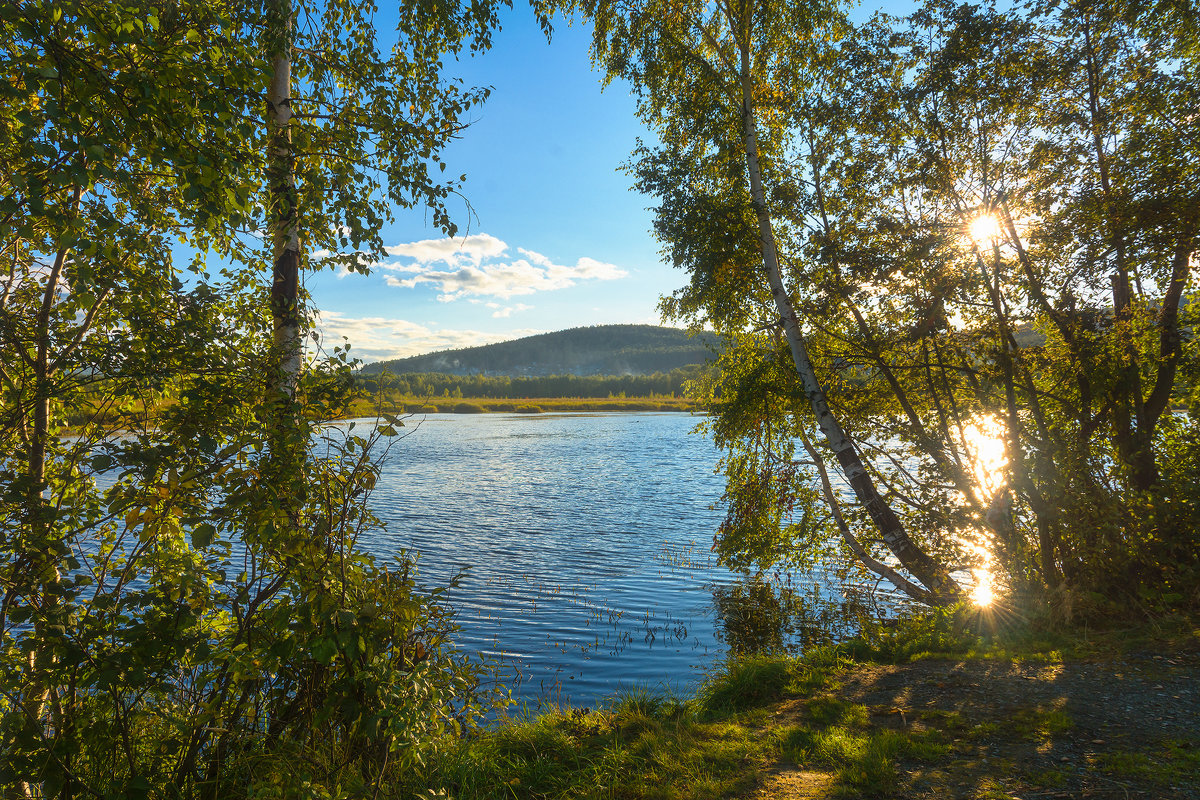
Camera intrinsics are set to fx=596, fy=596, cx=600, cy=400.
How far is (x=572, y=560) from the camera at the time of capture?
17062mm

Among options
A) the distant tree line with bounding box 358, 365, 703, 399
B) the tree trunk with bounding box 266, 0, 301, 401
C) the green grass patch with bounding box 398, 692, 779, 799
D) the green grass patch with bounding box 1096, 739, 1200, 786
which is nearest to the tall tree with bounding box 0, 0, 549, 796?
the tree trunk with bounding box 266, 0, 301, 401

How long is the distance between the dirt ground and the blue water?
12.2ft

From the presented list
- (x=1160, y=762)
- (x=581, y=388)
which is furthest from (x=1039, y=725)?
(x=581, y=388)

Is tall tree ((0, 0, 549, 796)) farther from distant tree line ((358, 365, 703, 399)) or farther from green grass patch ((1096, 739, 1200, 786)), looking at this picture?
distant tree line ((358, 365, 703, 399))

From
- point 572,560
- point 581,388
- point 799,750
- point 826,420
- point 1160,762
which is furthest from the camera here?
point 581,388

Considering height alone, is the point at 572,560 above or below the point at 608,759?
below

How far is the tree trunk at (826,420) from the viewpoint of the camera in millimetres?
9914

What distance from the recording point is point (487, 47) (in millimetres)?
6031

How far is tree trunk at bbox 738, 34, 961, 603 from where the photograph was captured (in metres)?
9.91

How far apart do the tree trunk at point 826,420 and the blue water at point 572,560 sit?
379cm

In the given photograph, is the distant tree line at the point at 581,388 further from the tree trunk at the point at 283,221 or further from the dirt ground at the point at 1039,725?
the tree trunk at the point at 283,221

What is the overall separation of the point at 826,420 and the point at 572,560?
9452 mm

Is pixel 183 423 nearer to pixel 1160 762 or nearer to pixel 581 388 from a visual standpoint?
pixel 1160 762

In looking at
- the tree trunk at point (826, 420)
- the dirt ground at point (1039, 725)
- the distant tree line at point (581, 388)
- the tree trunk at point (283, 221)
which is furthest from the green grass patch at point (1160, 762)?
the distant tree line at point (581, 388)
